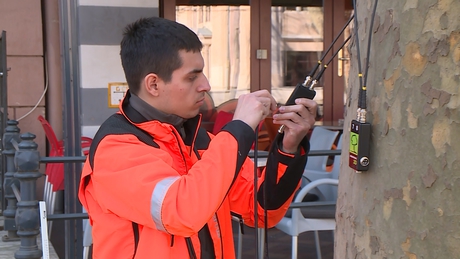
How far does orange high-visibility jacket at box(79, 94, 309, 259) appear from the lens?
1.57 meters

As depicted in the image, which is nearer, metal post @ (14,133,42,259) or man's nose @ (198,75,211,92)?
man's nose @ (198,75,211,92)

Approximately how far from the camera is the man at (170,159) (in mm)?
1582

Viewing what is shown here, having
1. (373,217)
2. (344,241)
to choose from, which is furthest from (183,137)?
(373,217)

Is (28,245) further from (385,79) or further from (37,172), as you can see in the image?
(385,79)

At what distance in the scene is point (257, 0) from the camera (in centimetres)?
697

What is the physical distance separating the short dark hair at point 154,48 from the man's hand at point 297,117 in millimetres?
312

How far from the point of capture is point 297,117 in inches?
73.8

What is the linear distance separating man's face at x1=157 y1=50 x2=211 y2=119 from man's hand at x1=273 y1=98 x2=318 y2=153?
0.24m

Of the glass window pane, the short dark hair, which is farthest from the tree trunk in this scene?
the glass window pane

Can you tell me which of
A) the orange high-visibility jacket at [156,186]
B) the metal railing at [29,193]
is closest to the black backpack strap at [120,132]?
the orange high-visibility jacket at [156,186]

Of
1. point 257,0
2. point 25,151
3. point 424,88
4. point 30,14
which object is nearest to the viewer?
point 424,88

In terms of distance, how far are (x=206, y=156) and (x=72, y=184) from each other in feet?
7.96

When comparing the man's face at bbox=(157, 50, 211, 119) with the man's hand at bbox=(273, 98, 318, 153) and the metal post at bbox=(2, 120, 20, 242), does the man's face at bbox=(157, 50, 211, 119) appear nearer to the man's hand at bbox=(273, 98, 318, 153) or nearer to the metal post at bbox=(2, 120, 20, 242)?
the man's hand at bbox=(273, 98, 318, 153)

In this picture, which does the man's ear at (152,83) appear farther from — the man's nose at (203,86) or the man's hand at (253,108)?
the man's hand at (253,108)
